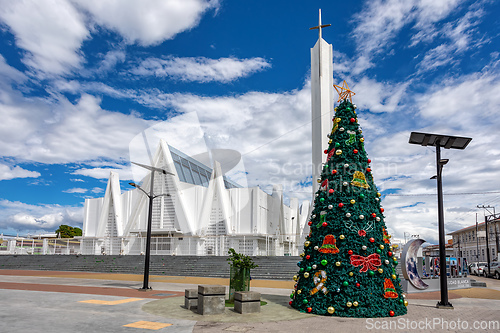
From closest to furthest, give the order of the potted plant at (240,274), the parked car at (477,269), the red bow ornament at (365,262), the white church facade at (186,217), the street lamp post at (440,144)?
1. the red bow ornament at (365,262)
2. the potted plant at (240,274)
3. the street lamp post at (440,144)
4. the parked car at (477,269)
5. the white church facade at (186,217)

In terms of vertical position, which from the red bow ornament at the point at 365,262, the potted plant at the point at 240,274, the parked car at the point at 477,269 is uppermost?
the red bow ornament at the point at 365,262

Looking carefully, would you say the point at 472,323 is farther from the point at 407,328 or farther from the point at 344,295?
the point at 344,295

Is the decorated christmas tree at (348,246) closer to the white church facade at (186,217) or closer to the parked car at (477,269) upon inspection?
the white church facade at (186,217)

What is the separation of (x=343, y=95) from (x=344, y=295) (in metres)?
5.58

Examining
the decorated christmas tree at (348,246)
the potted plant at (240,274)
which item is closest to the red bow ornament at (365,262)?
the decorated christmas tree at (348,246)

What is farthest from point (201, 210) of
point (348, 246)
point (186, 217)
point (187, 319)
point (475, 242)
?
point (475, 242)

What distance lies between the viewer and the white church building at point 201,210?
3591 centimetres

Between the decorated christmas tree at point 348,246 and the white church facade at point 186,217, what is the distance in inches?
976

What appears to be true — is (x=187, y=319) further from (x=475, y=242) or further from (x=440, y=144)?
(x=475, y=242)

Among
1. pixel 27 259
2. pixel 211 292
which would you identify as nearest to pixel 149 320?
pixel 211 292

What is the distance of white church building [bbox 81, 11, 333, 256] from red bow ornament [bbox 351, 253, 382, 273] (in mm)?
Result: 24965

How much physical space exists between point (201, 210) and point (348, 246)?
2935cm

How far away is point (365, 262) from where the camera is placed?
891 cm

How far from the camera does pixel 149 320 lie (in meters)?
8.34
